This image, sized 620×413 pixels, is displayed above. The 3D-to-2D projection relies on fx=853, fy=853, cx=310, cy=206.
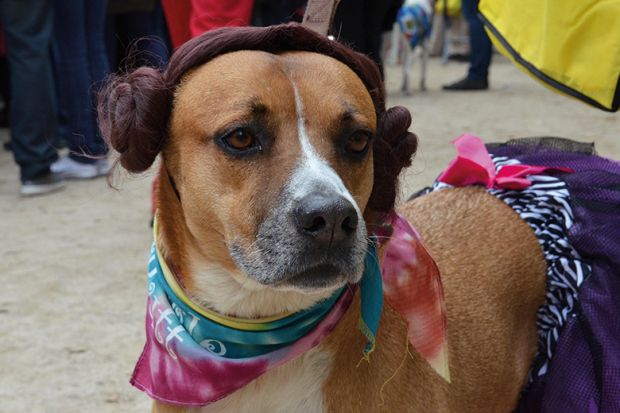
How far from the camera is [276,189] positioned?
1.93 m

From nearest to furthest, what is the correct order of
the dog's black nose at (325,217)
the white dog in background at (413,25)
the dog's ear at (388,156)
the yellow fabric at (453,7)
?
1. the dog's black nose at (325,217)
2. the dog's ear at (388,156)
3. the white dog in background at (413,25)
4. the yellow fabric at (453,7)

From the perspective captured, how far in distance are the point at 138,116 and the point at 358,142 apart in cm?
54

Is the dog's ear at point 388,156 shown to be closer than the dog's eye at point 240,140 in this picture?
No

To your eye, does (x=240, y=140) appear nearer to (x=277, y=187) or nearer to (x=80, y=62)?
(x=277, y=187)

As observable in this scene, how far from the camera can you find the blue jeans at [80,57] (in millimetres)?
5965

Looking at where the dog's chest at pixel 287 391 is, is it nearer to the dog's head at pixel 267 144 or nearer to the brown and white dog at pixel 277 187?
the brown and white dog at pixel 277 187

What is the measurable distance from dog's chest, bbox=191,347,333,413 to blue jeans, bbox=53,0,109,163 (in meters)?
3.96

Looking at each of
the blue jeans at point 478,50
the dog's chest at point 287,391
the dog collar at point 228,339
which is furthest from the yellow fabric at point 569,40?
the blue jeans at point 478,50

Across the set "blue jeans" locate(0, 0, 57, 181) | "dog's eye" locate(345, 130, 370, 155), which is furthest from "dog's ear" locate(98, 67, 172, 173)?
"blue jeans" locate(0, 0, 57, 181)

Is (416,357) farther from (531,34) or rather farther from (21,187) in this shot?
(21,187)

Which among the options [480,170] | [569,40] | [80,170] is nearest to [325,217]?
[569,40]

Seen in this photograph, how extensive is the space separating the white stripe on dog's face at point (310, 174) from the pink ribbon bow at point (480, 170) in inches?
42.0


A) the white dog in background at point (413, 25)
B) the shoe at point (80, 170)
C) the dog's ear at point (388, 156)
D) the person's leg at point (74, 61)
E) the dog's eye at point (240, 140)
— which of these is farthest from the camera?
the white dog in background at point (413, 25)

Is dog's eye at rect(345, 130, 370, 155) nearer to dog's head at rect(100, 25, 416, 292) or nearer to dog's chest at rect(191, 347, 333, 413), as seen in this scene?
dog's head at rect(100, 25, 416, 292)
